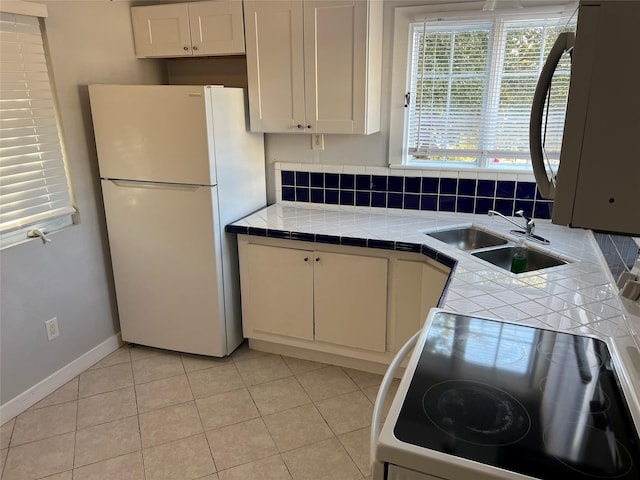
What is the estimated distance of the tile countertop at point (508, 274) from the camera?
1.41 meters

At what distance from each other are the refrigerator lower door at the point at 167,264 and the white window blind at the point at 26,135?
34cm

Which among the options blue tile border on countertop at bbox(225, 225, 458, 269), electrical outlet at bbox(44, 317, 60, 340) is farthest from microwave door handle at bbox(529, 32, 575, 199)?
electrical outlet at bbox(44, 317, 60, 340)

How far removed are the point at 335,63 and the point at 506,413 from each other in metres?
2.03

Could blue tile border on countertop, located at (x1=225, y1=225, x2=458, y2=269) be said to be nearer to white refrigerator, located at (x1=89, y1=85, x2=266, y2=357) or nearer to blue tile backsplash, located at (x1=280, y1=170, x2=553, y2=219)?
white refrigerator, located at (x1=89, y1=85, x2=266, y2=357)

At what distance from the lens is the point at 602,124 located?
0.82 meters

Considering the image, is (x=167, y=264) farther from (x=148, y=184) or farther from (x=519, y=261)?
(x=519, y=261)

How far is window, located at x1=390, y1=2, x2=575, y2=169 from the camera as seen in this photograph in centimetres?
248

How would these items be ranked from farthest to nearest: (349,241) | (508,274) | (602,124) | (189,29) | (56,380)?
(189,29) < (56,380) < (349,241) < (508,274) < (602,124)

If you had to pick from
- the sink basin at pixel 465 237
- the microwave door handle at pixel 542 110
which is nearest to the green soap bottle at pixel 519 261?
the sink basin at pixel 465 237

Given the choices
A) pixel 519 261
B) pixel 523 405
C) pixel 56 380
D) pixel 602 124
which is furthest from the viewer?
pixel 56 380

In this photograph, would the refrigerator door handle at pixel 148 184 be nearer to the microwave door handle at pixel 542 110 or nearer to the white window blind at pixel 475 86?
the white window blind at pixel 475 86

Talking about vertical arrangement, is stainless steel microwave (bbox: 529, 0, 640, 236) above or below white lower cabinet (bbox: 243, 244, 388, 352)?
above

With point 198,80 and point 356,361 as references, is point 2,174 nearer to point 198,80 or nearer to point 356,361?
point 198,80

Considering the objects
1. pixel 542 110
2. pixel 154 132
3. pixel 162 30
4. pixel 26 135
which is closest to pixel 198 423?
pixel 154 132
